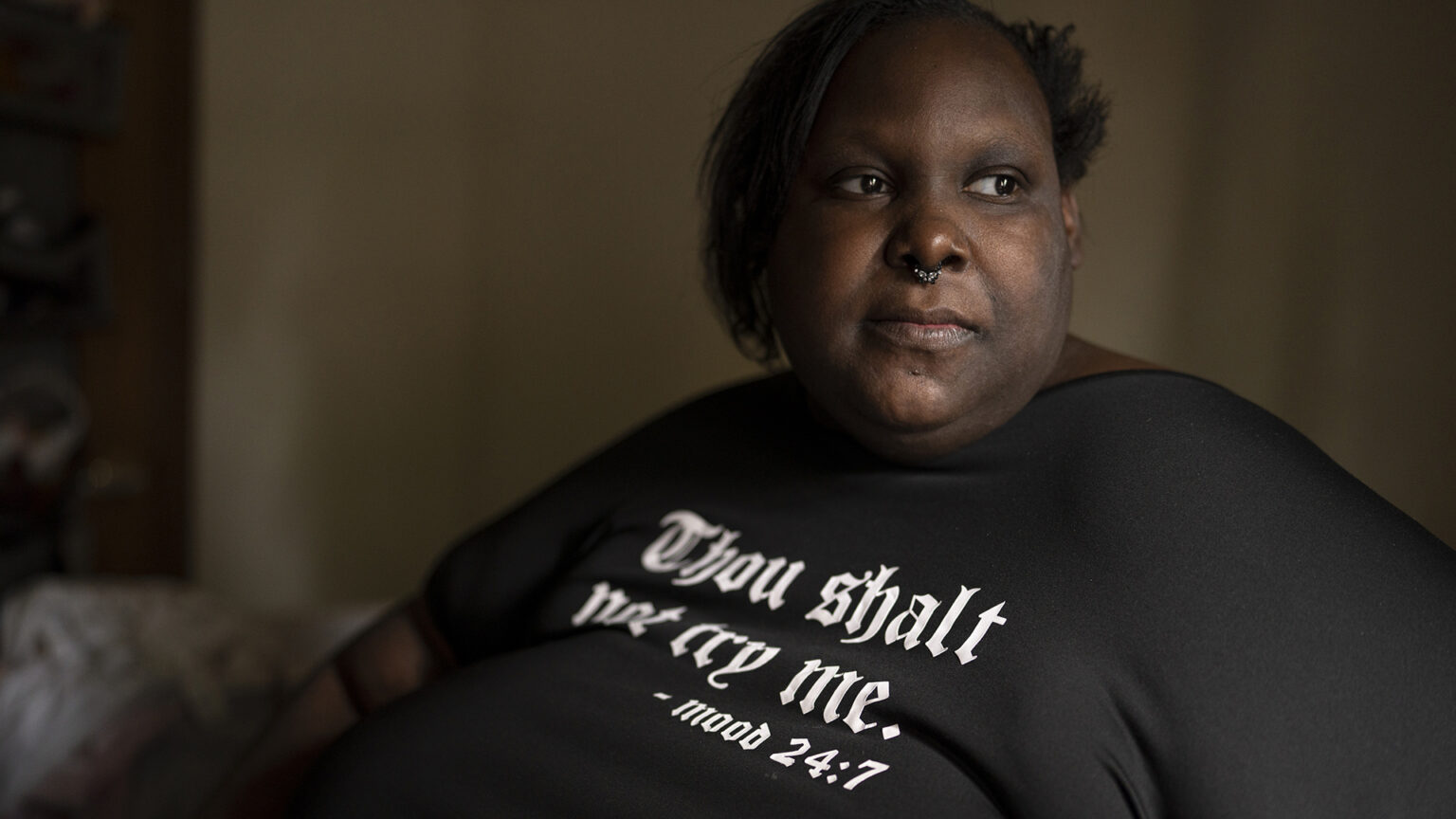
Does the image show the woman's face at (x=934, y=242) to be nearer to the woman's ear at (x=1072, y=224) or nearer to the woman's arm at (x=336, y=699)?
the woman's ear at (x=1072, y=224)

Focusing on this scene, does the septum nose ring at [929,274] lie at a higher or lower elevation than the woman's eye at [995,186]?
lower

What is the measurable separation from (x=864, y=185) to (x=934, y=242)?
8 cm

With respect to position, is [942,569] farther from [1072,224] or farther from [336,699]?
[336,699]

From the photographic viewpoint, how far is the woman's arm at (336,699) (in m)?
0.96

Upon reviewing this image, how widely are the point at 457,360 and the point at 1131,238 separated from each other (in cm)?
174

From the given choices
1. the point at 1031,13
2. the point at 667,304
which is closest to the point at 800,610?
the point at 1031,13

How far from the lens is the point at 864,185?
74cm

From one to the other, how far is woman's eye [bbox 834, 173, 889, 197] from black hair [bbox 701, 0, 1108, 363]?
6 cm

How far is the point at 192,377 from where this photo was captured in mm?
2467

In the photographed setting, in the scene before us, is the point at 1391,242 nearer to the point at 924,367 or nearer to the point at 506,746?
the point at 924,367

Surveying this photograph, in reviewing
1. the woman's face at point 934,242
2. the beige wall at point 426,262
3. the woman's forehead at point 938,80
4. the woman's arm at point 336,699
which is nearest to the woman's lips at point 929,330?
the woman's face at point 934,242

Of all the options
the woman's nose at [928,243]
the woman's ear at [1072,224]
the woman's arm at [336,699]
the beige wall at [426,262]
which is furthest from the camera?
the beige wall at [426,262]

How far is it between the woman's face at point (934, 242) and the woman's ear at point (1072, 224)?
0.21ft

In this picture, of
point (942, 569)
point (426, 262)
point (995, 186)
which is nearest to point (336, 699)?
point (942, 569)
